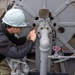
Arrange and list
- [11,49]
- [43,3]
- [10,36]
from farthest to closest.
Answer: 1. [43,3]
2. [10,36]
3. [11,49]

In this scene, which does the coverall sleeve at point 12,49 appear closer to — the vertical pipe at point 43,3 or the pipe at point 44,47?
the pipe at point 44,47

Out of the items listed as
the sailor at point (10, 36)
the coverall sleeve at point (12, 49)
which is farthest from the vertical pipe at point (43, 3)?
the coverall sleeve at point (12, 49)

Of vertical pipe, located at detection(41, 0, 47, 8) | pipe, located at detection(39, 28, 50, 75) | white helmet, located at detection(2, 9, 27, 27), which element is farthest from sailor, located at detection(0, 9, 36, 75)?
vertical pipe, located at detection(41, 0, 47, 8)

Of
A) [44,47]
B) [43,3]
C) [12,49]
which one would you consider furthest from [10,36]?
[43,3]

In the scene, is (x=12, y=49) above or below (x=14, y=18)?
below

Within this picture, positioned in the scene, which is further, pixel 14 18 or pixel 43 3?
pixel 43 3

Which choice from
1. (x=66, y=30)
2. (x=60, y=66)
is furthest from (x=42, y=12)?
(x=60, y=66)

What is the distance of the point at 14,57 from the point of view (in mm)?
2436

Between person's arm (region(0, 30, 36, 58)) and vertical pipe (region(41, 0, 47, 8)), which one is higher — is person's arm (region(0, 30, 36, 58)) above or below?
below

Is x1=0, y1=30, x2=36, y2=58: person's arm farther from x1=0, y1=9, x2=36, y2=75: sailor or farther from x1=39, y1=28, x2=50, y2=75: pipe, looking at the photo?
x1=39, y1=28, x2=50, y2=75: pipe

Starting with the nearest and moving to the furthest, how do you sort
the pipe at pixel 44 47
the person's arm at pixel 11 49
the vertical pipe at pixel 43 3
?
the pipe at pixel 44 47, the person's arm at pixel 11 49, the vertical pipe at pixel 43 3

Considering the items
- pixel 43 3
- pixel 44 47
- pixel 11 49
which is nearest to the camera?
pixel 44 47

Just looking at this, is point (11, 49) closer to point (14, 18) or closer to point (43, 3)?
point (14, 18)

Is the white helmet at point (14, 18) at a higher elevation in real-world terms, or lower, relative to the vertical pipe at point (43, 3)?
lower
